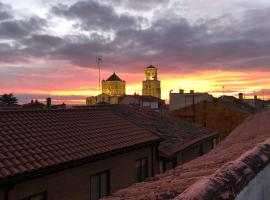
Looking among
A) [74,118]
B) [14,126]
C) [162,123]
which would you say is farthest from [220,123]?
[14,126]

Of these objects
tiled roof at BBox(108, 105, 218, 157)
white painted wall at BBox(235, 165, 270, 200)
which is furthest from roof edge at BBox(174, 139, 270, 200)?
tiled roof at BBox(108, 105, 218, 157)

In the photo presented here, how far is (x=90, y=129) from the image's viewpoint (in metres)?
16.5

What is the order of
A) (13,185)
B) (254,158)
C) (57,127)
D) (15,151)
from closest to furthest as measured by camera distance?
(254,158)
(13,185)
(15,151)
(57,127)

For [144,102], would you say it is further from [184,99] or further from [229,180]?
[229,180]

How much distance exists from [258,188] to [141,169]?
15226mm

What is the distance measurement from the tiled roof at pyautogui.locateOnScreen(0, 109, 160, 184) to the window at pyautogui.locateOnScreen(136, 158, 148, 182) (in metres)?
0.98

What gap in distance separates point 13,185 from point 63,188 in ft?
7.90

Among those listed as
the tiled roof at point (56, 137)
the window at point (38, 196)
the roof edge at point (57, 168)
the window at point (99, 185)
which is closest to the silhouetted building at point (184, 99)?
the tiled roof at point (56, 137)

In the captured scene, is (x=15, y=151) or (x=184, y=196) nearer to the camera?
(x=184, y=196)

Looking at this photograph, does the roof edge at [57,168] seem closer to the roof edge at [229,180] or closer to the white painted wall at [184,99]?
the roof edge at [229,180]

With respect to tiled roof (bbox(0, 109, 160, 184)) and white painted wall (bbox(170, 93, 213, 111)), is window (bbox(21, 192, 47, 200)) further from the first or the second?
white painted wall (bbox(170, 93, 213, 111))

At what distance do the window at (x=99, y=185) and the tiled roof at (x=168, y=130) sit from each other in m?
5.71

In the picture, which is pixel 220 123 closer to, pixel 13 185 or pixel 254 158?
pixel 13 185

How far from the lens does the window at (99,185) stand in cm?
1402
